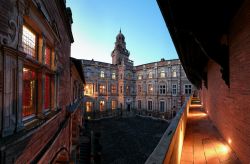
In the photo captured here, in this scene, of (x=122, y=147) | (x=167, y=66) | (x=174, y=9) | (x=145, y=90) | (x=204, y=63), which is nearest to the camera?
(x=174, y=9)

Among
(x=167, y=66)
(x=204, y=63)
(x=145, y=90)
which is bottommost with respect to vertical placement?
(x=145, y=90)

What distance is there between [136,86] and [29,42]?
108ft

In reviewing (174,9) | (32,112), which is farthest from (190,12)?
(32,112)

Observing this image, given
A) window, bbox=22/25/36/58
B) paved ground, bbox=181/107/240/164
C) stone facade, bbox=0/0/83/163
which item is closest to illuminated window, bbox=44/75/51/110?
stone facade, bbox=0/0/83/163

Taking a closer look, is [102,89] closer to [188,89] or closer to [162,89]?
[162,89]

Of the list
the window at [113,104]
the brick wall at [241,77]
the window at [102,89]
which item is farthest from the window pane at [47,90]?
the window at [113,104]

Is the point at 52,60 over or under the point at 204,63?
under

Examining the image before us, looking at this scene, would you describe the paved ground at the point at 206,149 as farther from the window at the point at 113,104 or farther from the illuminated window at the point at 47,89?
the window at the point at 113,104

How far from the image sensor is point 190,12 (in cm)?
295

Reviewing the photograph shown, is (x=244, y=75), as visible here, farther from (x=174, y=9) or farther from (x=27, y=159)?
(x=27, y=159)

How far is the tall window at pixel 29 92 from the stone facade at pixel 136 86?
2577cm

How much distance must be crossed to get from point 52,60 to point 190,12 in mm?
3606

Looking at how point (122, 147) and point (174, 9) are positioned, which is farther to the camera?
point (122, 147)

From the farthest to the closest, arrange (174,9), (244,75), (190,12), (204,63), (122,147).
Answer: (122,147), (204,63), (190,12), (244,75), (174,9)
